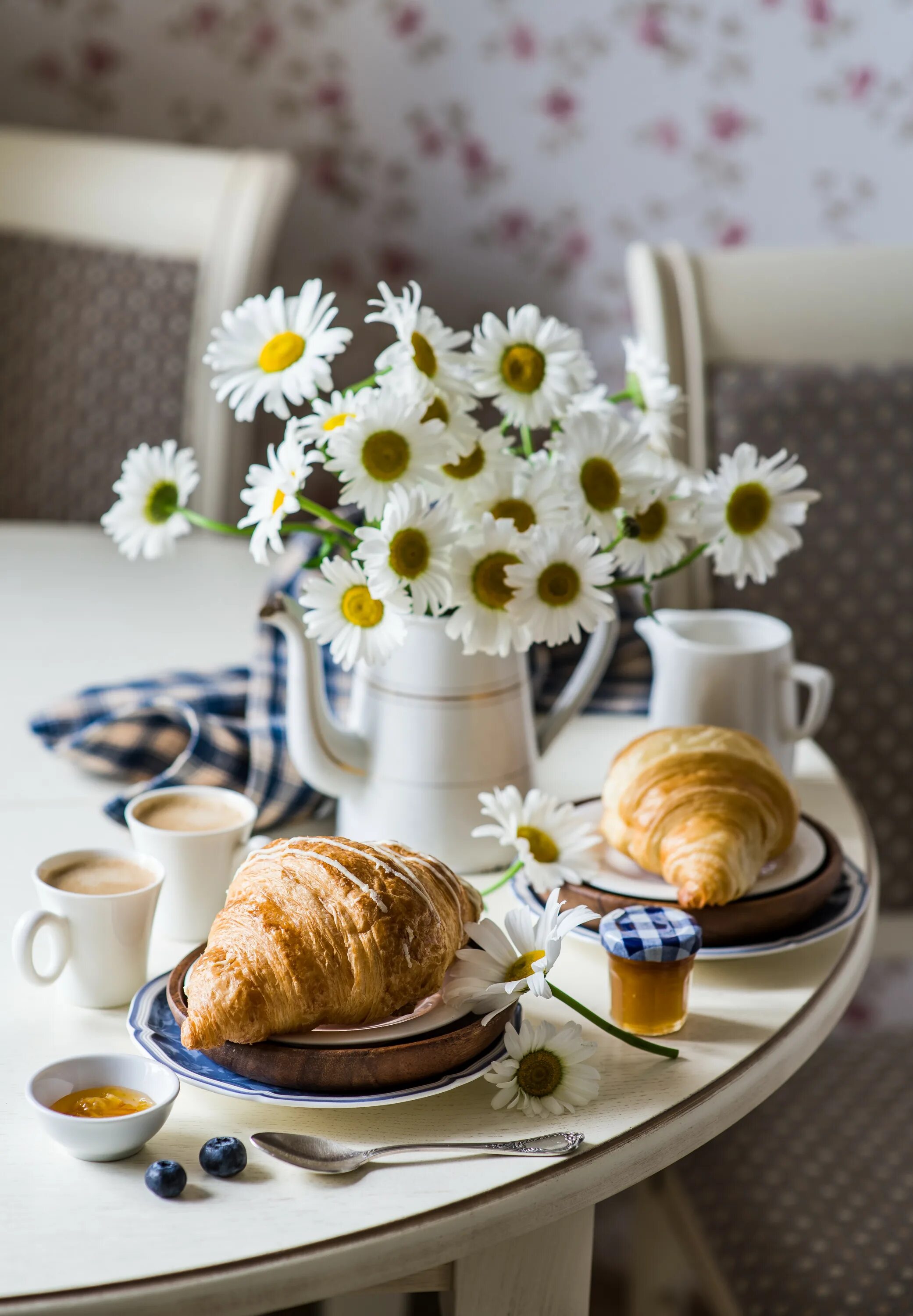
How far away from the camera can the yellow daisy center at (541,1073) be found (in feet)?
2.22

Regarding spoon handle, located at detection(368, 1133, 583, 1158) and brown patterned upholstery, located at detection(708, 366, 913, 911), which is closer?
spoon handle, located at detection(368, 1133, 583, 1158)

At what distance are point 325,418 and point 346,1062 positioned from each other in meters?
0.36

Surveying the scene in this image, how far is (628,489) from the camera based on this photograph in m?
0.81

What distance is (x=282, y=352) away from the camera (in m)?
0.81

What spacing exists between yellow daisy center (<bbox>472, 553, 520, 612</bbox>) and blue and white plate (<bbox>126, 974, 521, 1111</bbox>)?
0.23 m

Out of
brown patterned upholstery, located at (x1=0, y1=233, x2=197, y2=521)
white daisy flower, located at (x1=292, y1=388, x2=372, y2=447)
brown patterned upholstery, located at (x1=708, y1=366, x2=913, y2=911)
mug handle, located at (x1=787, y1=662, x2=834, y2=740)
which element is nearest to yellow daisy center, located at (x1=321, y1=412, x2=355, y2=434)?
white daisy flower, located at (x1=292, y1=388, x2=372, y2=447)

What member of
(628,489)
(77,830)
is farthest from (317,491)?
(628,489)

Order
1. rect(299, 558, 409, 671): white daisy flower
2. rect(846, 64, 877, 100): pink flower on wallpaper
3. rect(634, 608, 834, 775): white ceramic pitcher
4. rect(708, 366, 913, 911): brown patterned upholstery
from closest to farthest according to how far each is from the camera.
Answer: rect(299, 558, 409, 671): white daisy flower
rect(634, 608, 834, 775): white ceramic pitcher
rect(708, 366, 913, 911): brown patterned upholstery
rect(846, 64, 877, 100): pink flower on wallpaper

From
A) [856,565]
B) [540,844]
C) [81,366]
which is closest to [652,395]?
[540,844]

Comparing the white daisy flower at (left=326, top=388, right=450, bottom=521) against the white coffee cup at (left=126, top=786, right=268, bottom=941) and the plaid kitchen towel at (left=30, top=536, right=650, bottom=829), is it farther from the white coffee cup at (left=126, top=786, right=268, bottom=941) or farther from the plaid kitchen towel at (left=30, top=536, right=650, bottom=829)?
the plaid kitchen towel at (left=30, top=536, right=650, bottom=829)

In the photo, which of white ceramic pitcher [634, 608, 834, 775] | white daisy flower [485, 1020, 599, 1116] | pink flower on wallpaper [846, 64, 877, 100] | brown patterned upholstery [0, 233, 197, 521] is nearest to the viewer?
white daisy flower [485, 1020, 599, 1116]

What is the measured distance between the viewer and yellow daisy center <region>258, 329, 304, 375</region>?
31.7 inches

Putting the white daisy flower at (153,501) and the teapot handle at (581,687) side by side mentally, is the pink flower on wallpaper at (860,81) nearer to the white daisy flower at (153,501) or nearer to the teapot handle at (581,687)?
the teapot handle at (581,687)

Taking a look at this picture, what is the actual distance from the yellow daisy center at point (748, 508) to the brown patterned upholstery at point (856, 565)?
0.76 meters
